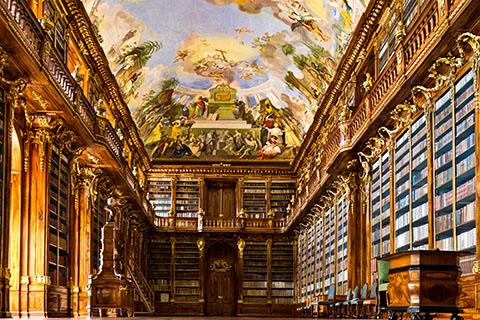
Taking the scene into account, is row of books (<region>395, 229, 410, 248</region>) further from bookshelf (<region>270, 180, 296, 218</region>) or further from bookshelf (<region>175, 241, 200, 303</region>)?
bookshelf (<region>175, 241, 200, 303</region>)

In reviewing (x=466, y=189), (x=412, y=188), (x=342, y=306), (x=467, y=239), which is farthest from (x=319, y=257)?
(x=466, y=189)

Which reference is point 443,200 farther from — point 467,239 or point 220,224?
point 220,224

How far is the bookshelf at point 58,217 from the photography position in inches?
512

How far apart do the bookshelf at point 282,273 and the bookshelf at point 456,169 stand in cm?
1753

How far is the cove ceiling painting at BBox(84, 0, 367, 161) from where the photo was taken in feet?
57.3

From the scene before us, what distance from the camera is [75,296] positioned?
1473 centimetres

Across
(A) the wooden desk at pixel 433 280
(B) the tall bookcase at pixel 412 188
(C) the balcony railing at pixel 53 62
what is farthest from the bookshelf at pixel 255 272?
(A) the wooden desk at pixel 433 280

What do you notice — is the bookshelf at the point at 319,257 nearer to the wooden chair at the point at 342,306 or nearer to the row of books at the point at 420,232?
→ the wooden chair at the point at 342,306

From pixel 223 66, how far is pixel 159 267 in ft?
27.5

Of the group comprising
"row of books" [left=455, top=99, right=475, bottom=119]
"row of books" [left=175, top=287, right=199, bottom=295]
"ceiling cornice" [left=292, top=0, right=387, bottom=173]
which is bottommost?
"row of books" [left=175, top=287, right=199, bottom=295]

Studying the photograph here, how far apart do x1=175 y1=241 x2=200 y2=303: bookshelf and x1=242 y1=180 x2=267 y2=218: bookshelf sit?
257cm

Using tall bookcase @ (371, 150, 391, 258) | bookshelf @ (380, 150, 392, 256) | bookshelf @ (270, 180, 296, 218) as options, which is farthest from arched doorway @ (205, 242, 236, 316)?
bookshelf @ (380, 150, 392, 256)

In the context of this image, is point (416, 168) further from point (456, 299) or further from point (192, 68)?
point (192, 68)

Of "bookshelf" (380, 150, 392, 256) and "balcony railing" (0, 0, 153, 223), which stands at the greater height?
"balcony railing" (0, 0, 153, 223)
